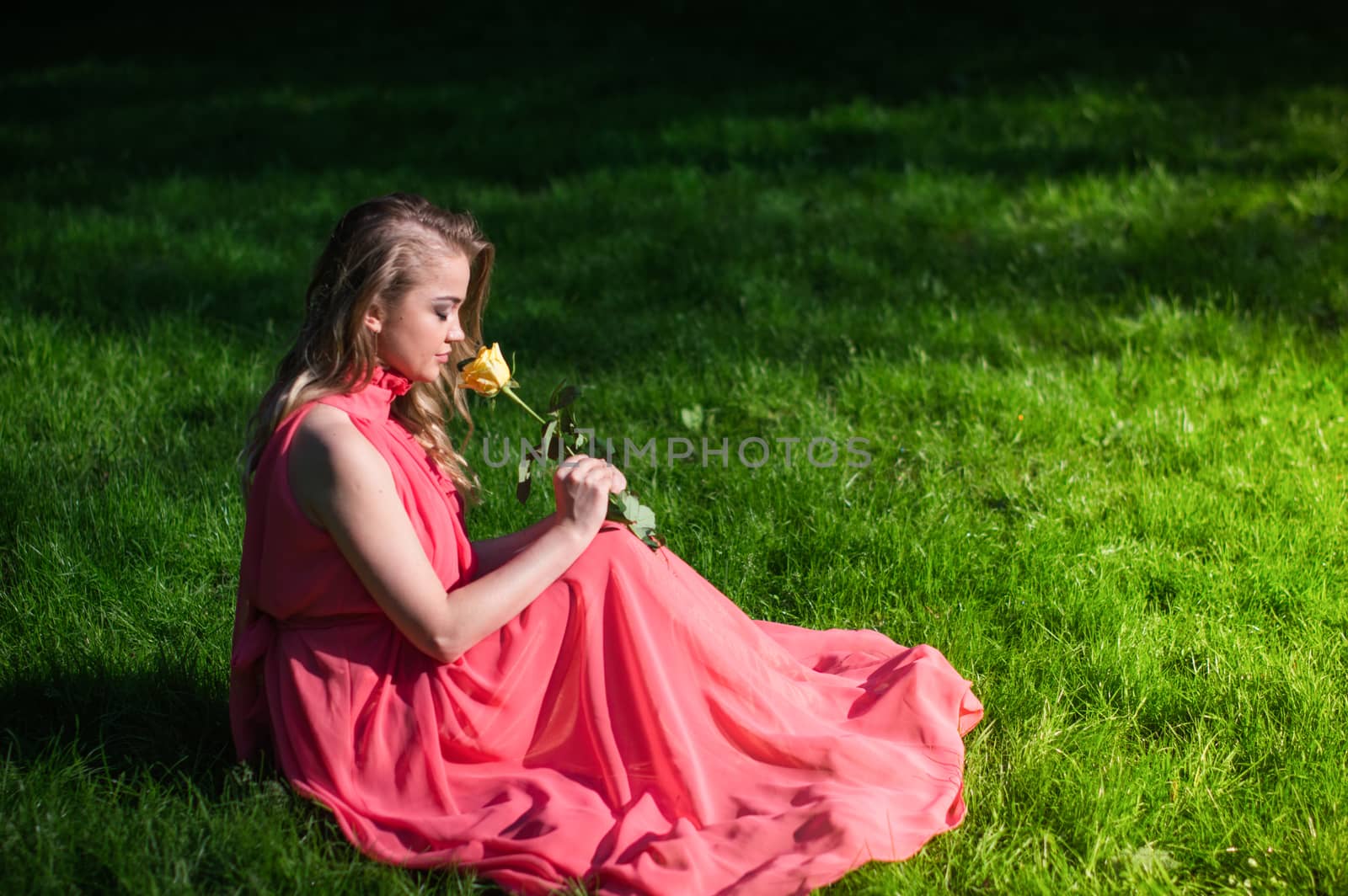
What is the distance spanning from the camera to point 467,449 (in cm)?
426

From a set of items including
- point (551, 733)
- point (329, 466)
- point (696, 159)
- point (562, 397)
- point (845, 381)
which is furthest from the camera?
point (696, 159)

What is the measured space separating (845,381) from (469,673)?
258cm

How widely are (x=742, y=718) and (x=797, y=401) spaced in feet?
7.15

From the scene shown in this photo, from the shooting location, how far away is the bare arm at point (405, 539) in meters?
2.18

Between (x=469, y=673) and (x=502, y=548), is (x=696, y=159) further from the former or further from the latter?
(x=469, y=673)

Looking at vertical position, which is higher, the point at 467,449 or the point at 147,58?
the point at 147,58

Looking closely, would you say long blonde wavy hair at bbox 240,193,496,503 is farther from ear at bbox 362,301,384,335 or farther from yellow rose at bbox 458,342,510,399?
yellow rose at bbox 458,342,510,399

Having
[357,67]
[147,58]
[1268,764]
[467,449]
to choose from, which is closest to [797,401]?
[467,449]

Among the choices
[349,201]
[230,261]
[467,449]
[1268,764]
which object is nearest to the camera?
[1268,764]

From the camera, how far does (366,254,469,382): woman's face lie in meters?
2.35

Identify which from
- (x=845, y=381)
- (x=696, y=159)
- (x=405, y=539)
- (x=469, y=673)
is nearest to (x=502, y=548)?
(x=469, y=673)

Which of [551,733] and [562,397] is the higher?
[562,397]

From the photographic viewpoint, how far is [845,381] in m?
4.66

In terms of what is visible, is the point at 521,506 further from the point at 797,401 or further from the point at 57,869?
the point at 57,869
